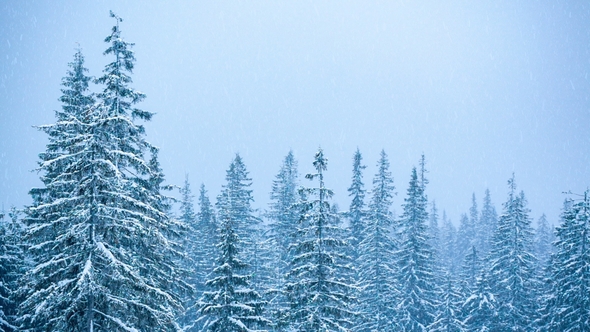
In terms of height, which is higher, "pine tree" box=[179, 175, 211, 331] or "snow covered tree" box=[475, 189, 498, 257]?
"snow covered tree" box=[475, 189, 498, 257]

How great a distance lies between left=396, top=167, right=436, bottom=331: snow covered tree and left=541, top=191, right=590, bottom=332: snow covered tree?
9795mm

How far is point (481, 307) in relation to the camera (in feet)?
116

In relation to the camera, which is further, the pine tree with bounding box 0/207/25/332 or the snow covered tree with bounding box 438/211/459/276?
the snow covered tree with bounding box 438/211/459/276

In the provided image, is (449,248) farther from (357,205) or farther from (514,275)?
(514,275)

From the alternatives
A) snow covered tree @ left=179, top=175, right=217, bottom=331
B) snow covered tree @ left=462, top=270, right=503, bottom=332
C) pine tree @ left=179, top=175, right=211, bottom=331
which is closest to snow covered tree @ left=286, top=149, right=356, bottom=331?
snow covered tree @ left=179, top=175, right=217, bottom=331

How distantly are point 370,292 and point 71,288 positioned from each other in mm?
27814

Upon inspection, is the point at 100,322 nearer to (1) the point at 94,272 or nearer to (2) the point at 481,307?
(1) the point at 94,272

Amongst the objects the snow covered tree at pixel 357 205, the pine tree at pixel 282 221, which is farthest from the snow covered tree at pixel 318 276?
the snow covered tree at pixel 357 205

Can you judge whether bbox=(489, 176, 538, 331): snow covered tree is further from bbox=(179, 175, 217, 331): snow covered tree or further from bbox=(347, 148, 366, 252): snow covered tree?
bbox=(179, 175, 217, 331): snow covered tree

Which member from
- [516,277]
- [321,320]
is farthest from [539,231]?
[321,320]

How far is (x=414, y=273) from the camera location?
37625 millimetres

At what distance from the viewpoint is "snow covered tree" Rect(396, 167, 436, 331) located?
3741cm

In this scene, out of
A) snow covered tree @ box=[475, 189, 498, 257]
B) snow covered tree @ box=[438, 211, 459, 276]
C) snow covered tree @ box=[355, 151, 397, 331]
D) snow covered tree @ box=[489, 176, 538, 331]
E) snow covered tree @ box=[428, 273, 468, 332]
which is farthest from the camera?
snow covered tree @ box=[438, 211, 459, 276]

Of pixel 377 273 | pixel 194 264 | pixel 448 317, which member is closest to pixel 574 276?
pixel 448 317
